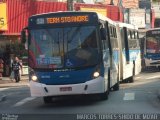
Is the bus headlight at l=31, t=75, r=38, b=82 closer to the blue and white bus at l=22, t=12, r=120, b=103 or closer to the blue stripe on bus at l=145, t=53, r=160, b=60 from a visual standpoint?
the blue and white bus at l=22, t=12, r=120, b=103

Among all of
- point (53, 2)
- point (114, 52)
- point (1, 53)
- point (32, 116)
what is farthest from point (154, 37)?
point (32, 116)

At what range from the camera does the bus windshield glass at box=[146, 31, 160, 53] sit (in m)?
40.8

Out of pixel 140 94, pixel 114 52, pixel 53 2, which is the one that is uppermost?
pixel 53 2

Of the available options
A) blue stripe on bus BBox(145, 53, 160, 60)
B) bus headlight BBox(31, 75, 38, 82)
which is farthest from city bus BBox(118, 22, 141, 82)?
blue stripe on bus BBox(145, 53, 160, 60)

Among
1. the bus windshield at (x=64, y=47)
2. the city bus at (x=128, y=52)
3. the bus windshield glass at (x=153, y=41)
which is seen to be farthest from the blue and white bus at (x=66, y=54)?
the bus windshield glass at (x=153, y=41)

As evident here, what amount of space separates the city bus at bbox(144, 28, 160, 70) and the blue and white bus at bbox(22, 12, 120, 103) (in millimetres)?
22514

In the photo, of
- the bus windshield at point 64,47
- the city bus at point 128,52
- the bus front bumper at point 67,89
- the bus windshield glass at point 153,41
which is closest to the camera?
the bus front bumper at point 67,89

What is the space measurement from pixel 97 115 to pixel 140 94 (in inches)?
273

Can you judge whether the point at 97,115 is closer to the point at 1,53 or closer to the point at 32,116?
the point at 32,116

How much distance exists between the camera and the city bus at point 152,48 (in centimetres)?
4084

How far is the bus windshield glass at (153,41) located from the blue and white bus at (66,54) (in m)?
22.5

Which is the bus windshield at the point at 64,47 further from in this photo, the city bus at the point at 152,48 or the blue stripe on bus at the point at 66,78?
the city bus at the point at 152,48

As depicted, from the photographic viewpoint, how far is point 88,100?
2006cm

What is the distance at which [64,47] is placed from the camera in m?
18.1
